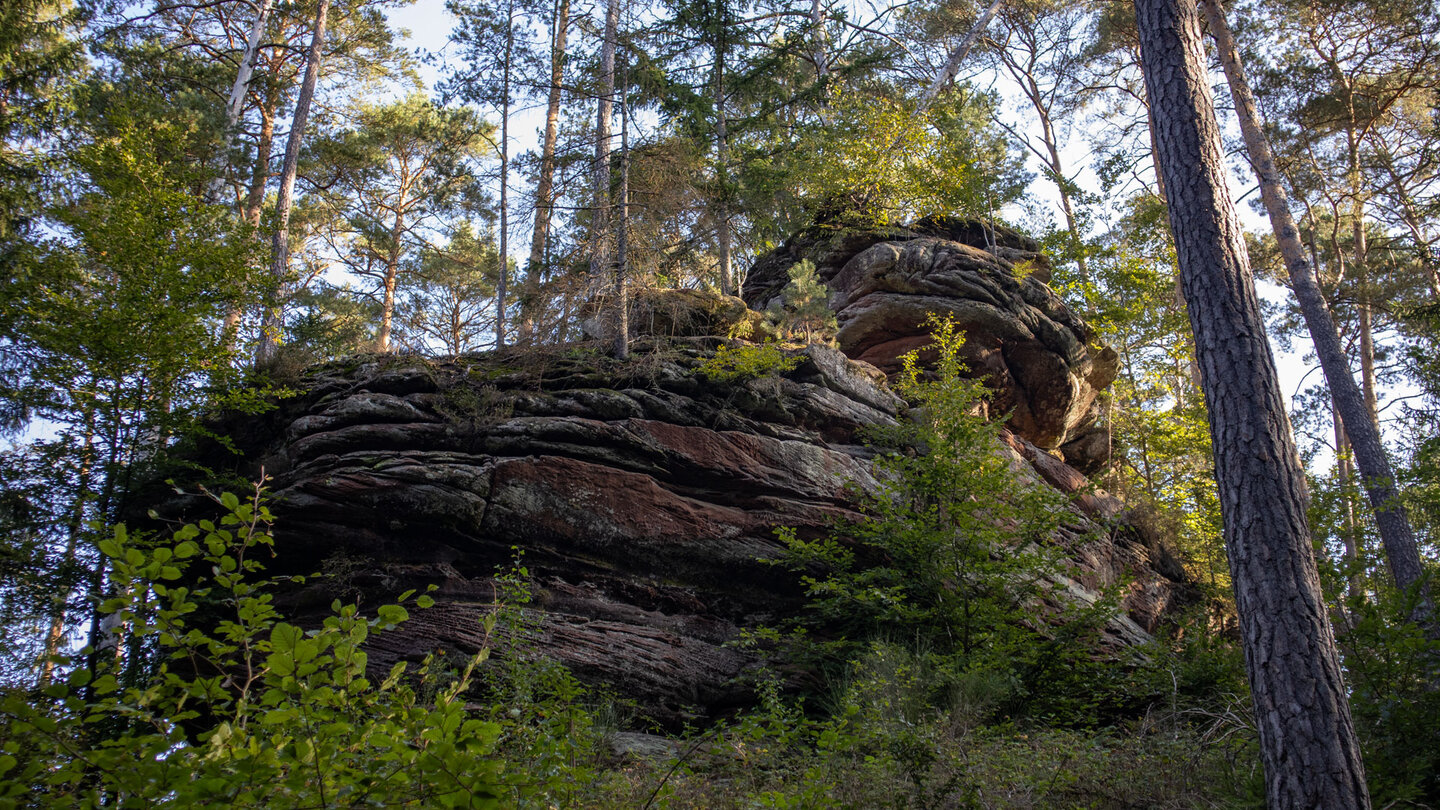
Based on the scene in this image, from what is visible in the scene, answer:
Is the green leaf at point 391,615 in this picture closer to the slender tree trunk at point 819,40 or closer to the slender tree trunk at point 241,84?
the slender tree trunk at point 241,84

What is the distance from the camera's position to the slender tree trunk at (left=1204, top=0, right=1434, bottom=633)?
32.1 feet

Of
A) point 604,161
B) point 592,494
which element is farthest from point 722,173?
point 592,494

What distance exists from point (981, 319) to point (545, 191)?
8.50m

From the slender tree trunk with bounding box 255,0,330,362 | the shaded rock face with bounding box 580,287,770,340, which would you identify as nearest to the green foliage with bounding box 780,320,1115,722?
the shaded rock face with bounding box 580,287,770,340

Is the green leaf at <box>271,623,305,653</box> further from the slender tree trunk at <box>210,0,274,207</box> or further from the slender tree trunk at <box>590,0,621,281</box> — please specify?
the slender tree trunk at <box>210,0,274,207</box>

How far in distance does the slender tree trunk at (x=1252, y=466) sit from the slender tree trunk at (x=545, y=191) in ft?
27.3

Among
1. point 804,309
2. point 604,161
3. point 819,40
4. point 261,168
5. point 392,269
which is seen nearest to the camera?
point 804,309

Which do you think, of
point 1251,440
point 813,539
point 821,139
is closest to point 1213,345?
point 1251,440

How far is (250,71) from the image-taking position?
15.4 meters

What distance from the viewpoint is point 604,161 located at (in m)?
11.9

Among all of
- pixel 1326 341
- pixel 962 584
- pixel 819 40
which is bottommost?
pixel 962 584

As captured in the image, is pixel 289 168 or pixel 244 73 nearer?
pixel 289 168

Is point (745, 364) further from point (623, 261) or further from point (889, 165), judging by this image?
point (889, 165)

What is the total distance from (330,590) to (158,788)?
6.67m
